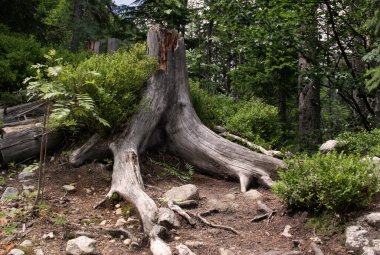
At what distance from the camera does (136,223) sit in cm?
392

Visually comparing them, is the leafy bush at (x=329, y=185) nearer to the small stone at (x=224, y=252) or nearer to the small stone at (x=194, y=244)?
the small stone at (x=224, y=252)

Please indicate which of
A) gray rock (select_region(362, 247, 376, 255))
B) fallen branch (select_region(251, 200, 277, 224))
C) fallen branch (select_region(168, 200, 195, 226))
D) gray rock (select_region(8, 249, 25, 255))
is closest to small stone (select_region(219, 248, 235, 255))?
fallen branch (select_region(168, 200, 195, 226))

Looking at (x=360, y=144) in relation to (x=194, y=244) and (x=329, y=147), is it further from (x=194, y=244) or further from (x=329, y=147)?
(x=194, y=244)

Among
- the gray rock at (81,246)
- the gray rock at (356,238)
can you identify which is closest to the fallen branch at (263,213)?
the gray rock at (356,238)

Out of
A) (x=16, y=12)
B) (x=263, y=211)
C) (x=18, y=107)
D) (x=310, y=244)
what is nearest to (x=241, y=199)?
(x=263, y=211)

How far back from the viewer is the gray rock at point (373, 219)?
3.35 metres

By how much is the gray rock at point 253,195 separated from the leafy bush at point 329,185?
2.68 ft

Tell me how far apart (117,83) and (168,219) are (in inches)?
99.2

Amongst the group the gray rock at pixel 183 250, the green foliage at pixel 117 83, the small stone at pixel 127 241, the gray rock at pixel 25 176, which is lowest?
the small stone at pixel 127 241

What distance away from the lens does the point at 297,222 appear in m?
3.81

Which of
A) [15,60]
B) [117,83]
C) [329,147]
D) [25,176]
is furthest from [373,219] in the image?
[15,60]

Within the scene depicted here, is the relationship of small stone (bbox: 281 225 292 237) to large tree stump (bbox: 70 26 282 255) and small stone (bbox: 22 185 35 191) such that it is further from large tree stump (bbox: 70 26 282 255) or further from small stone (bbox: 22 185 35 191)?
small stone (bbox: 22 185 35 191)

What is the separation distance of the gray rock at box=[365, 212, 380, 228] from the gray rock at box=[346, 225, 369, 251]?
0.14 m

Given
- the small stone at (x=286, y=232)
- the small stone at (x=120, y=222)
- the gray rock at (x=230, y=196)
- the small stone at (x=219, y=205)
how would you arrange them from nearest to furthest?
the small stone at (x=286, y=232)
the small stone at (x=120, y=222)
the small stone at (x=219, y=205)
the gray rock at (x=230, y=196)
